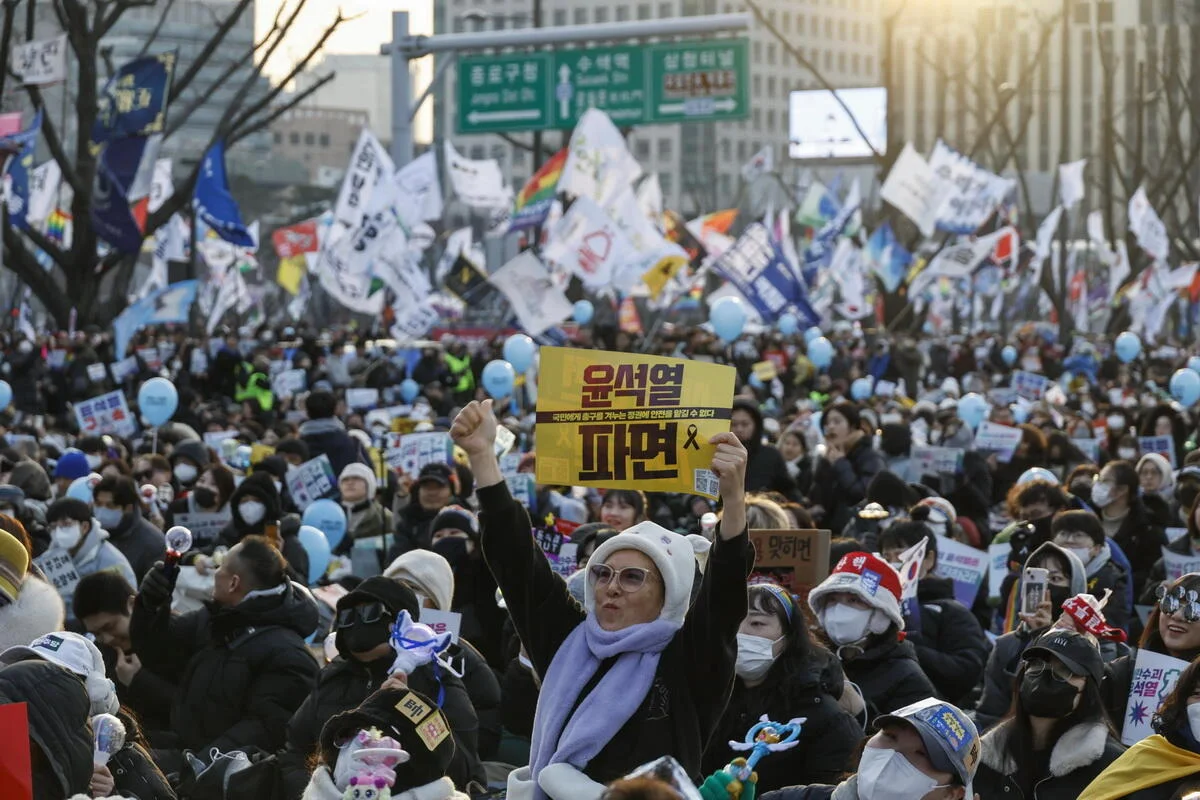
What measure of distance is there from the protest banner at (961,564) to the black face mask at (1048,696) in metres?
3.94

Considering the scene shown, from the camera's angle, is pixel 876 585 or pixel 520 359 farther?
pixel 520 359

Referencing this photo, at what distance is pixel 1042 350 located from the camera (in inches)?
1398

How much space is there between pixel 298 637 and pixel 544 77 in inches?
863

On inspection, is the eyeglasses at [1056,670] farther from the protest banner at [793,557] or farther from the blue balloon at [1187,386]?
the blue balloon at [1187,386]

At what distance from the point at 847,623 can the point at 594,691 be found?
226cm

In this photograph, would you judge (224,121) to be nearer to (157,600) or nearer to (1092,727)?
(157,600)

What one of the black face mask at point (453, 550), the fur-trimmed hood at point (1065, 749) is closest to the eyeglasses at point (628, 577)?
the fur-trimmed hood at point (1065, 749)

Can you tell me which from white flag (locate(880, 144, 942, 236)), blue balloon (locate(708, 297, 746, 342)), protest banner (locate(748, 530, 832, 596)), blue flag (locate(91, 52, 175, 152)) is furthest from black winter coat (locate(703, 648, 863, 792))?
white flag (locate(880, 144, 942, 236))

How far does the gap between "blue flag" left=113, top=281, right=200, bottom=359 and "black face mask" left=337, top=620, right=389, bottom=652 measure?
13.4 metres

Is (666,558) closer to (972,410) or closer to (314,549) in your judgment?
(314,549)

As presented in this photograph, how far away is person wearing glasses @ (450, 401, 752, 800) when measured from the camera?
14.1ft

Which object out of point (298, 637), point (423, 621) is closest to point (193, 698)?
point (298, 637)

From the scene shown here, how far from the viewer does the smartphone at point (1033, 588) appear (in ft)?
23.2

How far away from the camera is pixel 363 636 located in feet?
19.0
